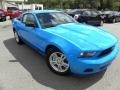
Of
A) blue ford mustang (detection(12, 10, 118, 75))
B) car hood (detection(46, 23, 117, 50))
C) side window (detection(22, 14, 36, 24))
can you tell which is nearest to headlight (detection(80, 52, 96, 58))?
blue ford mustang (detection(12, 10, 118, 75))

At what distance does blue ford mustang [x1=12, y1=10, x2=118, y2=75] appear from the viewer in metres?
4.19

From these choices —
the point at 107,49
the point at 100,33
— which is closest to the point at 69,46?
the point at 107,49

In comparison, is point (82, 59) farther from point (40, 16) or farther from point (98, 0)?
point (98, 0)

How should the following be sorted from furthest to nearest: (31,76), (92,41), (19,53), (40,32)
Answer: (19,53)
(40,32)
(31,76)
(92,41)

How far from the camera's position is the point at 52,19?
19.4 feet

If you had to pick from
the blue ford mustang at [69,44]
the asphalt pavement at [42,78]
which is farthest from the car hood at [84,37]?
the asphalt pavement at [42,78]

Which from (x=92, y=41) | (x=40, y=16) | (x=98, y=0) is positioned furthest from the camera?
(x=98, y=0)

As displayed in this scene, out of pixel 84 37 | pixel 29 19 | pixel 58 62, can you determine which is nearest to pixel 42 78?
pixel 58 62

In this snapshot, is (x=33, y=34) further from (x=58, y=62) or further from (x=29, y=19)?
(x=58, y=62)

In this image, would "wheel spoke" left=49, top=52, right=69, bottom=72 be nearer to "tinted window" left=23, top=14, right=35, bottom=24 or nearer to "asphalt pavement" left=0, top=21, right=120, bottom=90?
"asphalt pavement" left=0, top=21, right=120, bottom=90

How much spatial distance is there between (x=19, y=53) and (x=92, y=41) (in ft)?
9.90

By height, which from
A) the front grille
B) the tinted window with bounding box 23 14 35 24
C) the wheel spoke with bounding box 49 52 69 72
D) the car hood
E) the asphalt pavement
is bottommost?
the asphalt pavement

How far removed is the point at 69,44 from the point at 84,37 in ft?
1.64

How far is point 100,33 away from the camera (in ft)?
16.7
